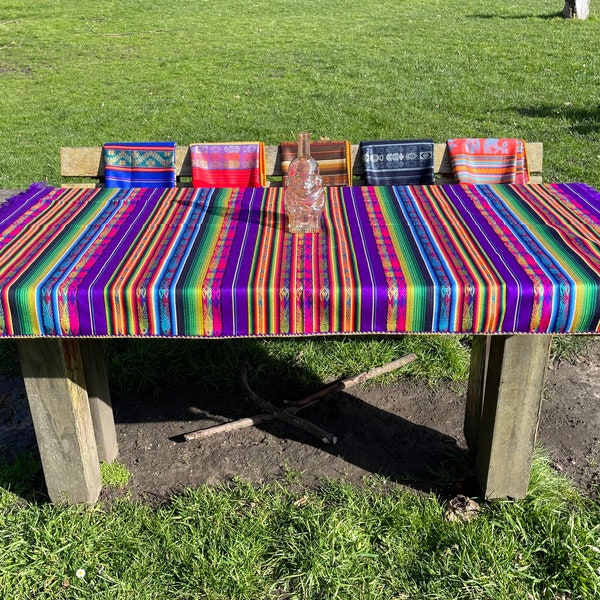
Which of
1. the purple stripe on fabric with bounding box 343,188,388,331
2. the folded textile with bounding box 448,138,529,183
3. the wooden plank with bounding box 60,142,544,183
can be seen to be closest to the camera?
the purple stripe on fabric with bounding box 343,188,388,331

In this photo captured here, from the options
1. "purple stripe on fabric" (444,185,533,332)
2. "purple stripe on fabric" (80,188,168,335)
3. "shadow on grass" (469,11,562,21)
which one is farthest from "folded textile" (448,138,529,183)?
"shadow on grass" (469,11,562,21)

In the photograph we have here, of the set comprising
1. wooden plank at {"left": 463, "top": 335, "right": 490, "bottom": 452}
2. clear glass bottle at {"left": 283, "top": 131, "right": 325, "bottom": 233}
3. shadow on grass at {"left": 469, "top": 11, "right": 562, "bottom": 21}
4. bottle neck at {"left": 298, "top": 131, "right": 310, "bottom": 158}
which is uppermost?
bottle neck at {"left": 298, "top": 131, "right": 310, "bottom": 158}

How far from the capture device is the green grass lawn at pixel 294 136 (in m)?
2.55

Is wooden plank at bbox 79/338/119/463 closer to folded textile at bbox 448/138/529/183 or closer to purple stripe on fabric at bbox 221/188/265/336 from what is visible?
purple stripe on fabric at bbox 221/188/265/336

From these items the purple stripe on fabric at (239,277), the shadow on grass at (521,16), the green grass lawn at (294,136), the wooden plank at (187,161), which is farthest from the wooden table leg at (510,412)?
the shadow on grass at (521,16)

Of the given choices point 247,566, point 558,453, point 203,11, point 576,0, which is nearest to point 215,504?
point 247,566

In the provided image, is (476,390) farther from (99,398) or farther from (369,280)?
(99,398)

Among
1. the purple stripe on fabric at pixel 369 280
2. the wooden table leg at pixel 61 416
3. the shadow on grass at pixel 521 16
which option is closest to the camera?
the purple stripe on fabric at pixel 369 280

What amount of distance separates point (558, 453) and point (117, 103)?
850 centimetres

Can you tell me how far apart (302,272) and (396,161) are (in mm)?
2020

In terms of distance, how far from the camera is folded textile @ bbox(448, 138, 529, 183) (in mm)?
4027

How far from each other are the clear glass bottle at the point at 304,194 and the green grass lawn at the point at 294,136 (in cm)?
118

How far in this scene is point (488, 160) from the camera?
4.06m

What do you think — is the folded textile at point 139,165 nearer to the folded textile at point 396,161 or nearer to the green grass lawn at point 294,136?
the green grass lawn at point 294,136
